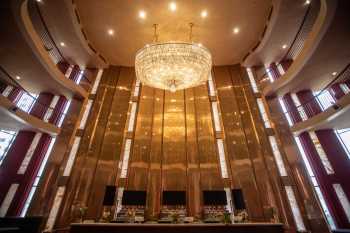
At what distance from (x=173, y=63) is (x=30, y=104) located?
19.0ft

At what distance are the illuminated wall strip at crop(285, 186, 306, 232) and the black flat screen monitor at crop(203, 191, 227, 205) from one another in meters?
1.92

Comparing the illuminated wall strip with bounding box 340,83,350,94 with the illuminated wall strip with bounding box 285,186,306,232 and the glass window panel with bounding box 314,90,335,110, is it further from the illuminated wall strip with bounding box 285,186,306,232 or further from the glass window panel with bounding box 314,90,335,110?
the illuminated wall strip with bounding box 285,186,306,232

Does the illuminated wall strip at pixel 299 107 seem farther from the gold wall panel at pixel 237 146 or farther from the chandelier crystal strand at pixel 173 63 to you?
the chandelier crystal strand at pixel 173 63

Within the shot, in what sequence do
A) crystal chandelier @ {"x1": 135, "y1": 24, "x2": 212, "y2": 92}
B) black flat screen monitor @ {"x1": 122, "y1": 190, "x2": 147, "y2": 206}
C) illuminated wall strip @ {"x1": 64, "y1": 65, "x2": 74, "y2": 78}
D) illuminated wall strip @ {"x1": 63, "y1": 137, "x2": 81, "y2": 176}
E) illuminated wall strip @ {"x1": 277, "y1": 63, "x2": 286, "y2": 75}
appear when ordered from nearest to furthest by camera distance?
crystal chandelier @ {"x1": 135, "y1": 24, "x2": 212, "y2": 92}
black flat screen monitor @ {"x1": 122, "y1": 190, "x2": 147, "y2": 206}
illuminated wall strip @ {"x1": 63, "y1": 137, "x2": 81, "y2": 176}
illuminated wall strip @ {"x1": 277, "y1": 63, "x2": 286, "y2": 75}
illuminated wall strip @ {"x1": 64, "y1": 65, "x2": 74, "y2": 78}

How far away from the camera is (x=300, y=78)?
6668mm

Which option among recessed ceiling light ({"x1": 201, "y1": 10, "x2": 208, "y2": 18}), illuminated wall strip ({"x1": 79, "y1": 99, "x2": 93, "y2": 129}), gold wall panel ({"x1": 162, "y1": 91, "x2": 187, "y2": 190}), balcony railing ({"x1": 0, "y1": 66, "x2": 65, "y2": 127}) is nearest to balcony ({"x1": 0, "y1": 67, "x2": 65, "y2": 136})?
balcony railing ({"x1": 0, "y1": 66, "x2": 65, "y2": 127})

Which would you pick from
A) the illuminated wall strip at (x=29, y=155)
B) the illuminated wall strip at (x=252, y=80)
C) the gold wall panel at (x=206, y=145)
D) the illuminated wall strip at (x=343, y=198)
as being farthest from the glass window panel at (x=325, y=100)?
the illuminated wall strip at (x=29, y=155)

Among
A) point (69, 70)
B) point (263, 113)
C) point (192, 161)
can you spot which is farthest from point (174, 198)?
point (69, 70)

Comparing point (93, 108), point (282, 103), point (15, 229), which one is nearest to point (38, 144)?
point (93, 108)

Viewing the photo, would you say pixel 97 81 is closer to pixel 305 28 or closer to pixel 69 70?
pixel 69 70

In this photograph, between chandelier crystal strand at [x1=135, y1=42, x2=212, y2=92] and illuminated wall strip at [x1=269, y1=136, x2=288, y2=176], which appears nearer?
chandelier crystal strand at [x1=135, y1=42, x2=212, y2=92]

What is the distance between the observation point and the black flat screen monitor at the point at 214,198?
4.78m

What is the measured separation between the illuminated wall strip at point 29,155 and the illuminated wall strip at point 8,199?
451mm

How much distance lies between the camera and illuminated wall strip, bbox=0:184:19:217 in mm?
5758
